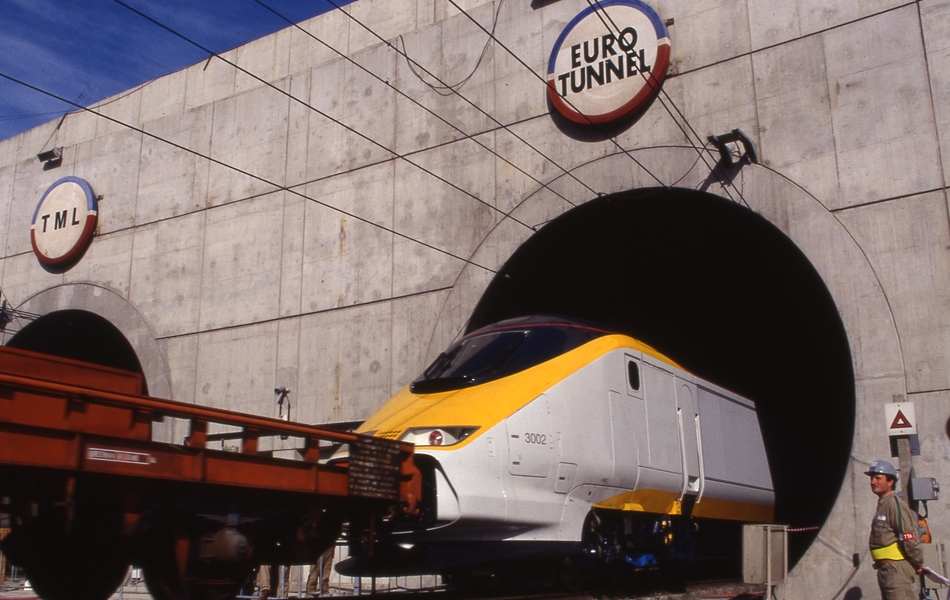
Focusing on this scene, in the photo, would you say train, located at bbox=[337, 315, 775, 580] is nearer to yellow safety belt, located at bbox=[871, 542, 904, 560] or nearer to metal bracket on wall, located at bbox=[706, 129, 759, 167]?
yellow safety belt, located at bbox=[871, 542, 904, 560]

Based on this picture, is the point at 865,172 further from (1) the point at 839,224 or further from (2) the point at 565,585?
(2) the point at 565,585

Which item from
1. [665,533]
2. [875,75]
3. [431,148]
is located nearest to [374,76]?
[431,148]

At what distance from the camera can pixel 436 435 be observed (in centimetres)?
810

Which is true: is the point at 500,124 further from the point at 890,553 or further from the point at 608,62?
the point at 890,553

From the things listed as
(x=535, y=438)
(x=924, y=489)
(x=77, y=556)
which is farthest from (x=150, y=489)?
(x=924, y=489)

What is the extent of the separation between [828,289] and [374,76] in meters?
10.0

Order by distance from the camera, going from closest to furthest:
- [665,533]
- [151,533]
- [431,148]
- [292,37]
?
[151,533] → [665,533] → [431,148] → [292,37]

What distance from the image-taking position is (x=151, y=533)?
21.3ft

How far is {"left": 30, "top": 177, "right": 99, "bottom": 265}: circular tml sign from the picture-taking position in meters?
22.8

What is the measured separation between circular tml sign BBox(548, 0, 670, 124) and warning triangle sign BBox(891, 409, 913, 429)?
6.61 metres

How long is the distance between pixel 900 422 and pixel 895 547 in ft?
15.6

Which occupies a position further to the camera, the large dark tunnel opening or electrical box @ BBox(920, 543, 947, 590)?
the large dark tunnel opening

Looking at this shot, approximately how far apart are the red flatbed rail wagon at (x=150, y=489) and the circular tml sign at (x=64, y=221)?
17.2 meters

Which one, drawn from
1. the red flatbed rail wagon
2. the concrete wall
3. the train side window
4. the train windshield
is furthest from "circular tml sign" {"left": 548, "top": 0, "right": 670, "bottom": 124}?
the red flatbed rail wagon
